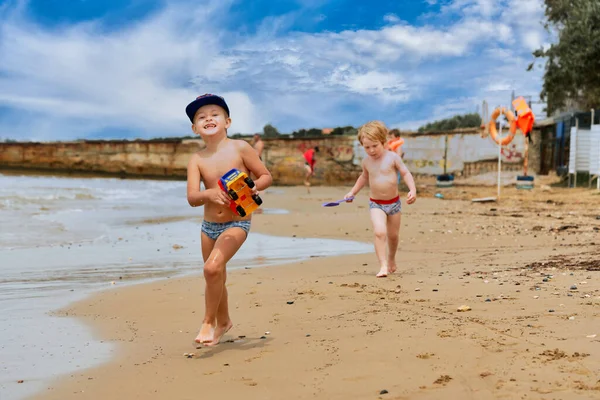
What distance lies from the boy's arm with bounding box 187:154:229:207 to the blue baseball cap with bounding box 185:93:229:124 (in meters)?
0.32

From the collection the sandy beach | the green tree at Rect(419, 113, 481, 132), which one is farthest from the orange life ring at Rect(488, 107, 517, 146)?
the green tree at Rect(419, 113, 481, 132)

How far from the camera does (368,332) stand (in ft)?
13.1

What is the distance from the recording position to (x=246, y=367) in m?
3.51

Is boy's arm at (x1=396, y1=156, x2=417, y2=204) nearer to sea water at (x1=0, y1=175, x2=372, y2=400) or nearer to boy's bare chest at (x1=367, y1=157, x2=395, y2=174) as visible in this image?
boy's bare chest at (x1=367, y1=157, x2=395, y2=174)

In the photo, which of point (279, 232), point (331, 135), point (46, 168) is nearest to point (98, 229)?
point (279, 232)

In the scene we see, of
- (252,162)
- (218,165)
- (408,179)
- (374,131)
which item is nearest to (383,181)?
(408,179)

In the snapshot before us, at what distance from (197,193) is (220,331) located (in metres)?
0.93

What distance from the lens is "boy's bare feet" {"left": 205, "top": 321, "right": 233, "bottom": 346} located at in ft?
13.6

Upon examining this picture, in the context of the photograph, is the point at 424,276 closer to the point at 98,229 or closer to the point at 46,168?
the point at 98,229

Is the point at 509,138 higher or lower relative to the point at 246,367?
higher

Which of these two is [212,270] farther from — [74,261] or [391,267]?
[74,261]

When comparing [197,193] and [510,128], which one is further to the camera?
[510,128]

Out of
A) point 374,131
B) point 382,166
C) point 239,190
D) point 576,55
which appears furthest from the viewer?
point 576,55

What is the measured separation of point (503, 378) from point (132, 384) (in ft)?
6.01
